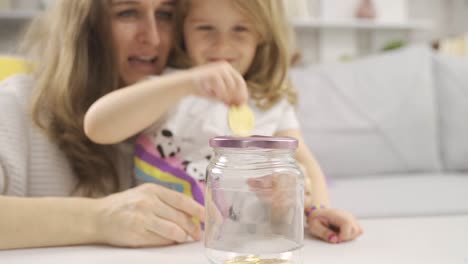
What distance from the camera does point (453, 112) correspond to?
183cm

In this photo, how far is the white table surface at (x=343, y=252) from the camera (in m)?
0.62

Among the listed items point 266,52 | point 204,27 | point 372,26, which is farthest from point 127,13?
point 372,26

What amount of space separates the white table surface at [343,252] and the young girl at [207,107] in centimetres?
5

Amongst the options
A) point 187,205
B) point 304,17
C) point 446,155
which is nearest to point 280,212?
point 187,205

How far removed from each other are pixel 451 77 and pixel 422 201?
2.80 ft

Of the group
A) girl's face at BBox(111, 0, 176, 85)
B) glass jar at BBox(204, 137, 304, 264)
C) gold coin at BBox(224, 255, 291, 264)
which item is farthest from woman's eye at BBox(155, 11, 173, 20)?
gold coin at BBox(224, 255, 291, 264)

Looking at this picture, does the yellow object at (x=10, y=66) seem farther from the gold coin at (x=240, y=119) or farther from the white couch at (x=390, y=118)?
the white couch at (x=390, y=118)

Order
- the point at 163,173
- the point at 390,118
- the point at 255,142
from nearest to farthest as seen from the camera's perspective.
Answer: the point at 255,142, the point at 163,173, the point at 390,118

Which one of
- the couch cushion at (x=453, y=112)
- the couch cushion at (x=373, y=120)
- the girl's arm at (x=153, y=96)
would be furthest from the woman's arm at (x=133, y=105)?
the couch cushion at (x=453, y=112)

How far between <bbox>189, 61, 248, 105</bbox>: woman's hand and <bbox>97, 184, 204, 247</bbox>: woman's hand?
6.1 inches

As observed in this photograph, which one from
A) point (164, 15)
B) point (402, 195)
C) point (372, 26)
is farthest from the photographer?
point (372, 26)

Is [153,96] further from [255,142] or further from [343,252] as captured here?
[343,252]

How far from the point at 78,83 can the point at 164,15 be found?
23cm

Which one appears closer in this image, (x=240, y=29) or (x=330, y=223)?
(x=330, y=223)
